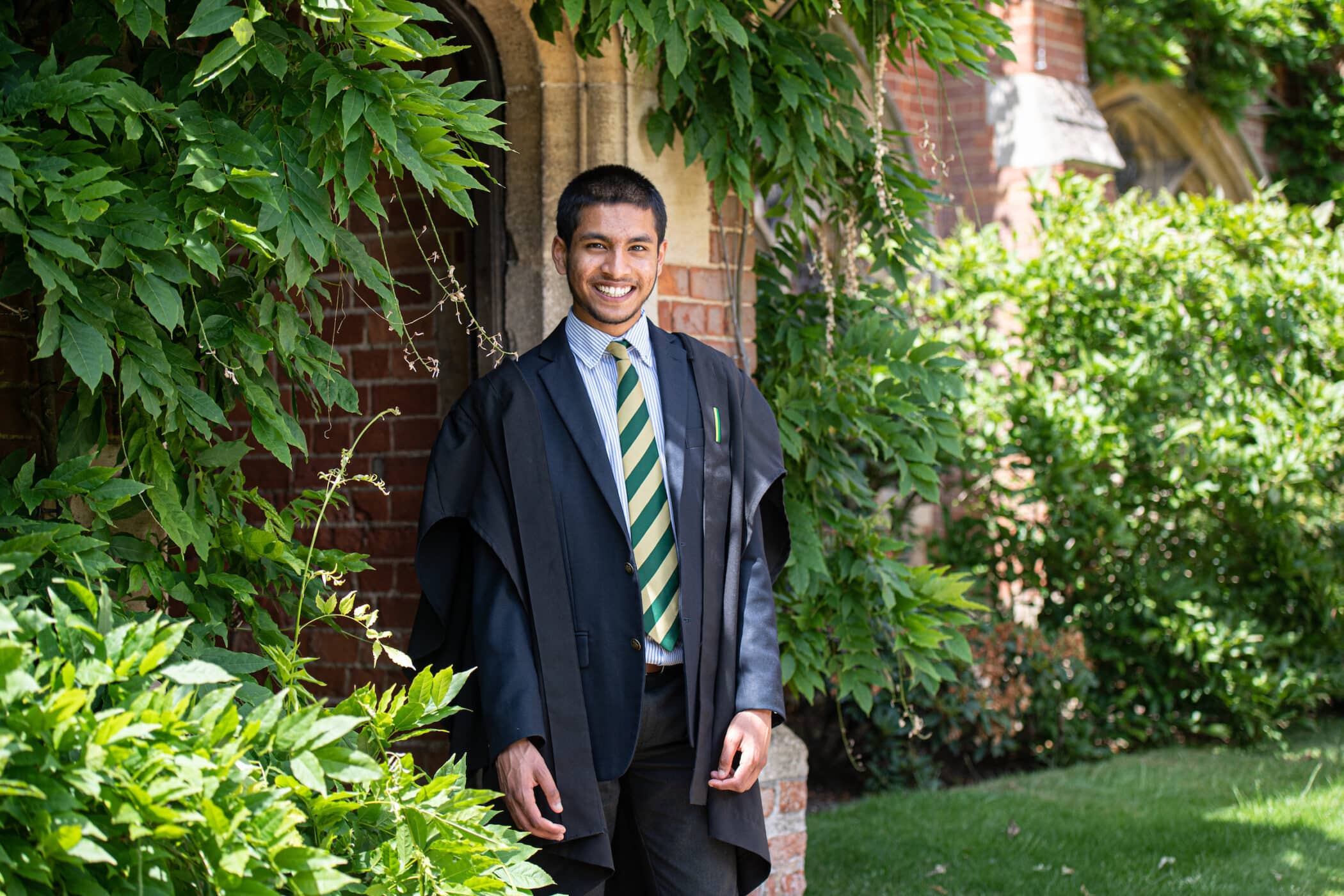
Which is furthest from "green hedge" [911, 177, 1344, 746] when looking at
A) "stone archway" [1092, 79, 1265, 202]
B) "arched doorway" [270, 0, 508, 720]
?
"arched doorway" [270, 0, 508, 720]

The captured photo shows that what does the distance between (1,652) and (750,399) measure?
175 cm

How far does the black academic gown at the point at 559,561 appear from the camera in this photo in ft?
8.47

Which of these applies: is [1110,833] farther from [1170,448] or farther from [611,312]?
[611,312]

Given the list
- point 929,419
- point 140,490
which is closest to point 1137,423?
point 929,419

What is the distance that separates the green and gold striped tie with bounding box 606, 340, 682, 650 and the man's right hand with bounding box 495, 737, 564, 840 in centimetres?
34

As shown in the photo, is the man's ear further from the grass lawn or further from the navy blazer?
the grass lawn

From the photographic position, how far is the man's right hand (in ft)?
8.18

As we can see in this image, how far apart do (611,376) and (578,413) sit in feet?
0.45

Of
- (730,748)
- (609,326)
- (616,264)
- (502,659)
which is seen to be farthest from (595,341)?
(730,748)

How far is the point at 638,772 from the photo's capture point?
2738 mm

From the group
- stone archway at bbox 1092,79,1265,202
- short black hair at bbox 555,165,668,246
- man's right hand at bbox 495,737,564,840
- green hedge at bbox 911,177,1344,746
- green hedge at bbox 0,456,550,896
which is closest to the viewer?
green hedge at bbox 0,456,550,896

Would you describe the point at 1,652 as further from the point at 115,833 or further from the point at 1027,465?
the point at 1027,465

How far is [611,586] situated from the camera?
263 cm

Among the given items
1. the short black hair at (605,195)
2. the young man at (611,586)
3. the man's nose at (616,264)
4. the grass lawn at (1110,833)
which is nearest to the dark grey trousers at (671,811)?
the young man at (611,586)
